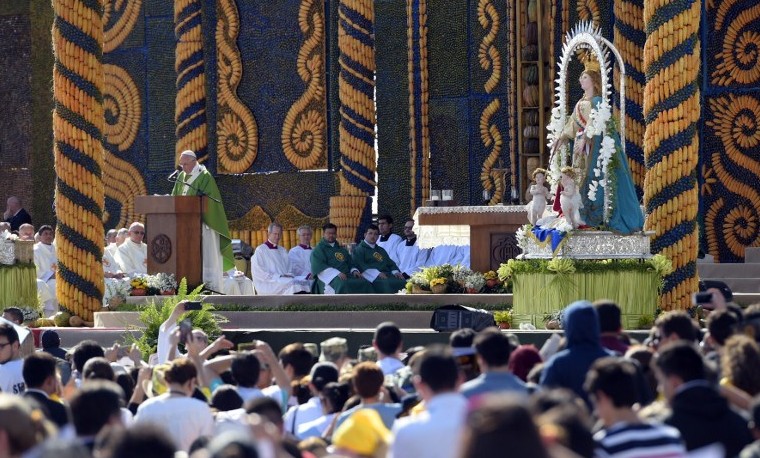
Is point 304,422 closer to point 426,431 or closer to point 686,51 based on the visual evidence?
point 426,431

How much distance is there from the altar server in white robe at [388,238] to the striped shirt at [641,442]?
1634cm

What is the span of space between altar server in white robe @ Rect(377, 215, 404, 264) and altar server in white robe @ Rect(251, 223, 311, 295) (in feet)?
5.18

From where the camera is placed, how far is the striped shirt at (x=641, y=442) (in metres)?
6.56

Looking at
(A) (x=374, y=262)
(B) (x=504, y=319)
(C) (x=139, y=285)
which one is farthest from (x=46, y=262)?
(B) (x=504, y=319)

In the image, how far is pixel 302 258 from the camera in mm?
22656

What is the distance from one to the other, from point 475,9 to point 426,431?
63.2ft

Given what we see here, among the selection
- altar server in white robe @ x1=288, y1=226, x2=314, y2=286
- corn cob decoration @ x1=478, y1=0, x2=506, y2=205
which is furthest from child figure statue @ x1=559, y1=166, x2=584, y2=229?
corn cob decoration @ x1=478, y1=0, x2=506, y2=205

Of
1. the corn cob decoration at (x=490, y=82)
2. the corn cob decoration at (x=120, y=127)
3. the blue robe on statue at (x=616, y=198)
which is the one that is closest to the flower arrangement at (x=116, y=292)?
the blue robe on statue at (x=616, y=198)

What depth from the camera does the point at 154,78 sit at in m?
27.3

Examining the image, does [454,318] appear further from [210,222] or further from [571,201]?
[210,222]

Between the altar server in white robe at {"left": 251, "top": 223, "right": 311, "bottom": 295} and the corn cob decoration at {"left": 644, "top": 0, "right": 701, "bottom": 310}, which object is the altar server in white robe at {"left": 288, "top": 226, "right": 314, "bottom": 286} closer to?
the altar server in white robe at {"left": 251, "top": 223, "right": 311, "bottom": 295}

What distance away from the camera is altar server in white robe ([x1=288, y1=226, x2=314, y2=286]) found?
73.8ft

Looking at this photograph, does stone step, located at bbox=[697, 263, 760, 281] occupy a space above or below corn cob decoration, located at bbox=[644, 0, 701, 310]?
below

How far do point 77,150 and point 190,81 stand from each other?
6.18 m
